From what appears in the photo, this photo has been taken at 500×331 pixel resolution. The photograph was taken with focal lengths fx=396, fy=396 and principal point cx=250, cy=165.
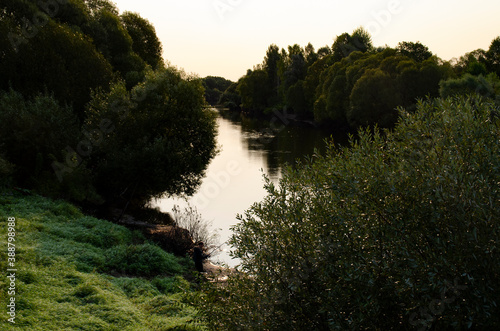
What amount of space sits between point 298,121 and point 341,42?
21835mm

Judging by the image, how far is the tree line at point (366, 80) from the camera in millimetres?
56594

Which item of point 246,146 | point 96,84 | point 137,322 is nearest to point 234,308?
point 137,322

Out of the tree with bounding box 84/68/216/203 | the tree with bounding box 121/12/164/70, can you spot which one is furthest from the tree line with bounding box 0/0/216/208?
the tree with bounding box 121/12/164/70

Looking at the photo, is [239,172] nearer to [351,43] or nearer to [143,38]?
[143,38]

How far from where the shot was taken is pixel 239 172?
1619 inches

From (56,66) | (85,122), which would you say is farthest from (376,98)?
(56,66)

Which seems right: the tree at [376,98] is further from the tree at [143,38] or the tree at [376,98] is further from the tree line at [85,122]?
the tree line at [85,122]

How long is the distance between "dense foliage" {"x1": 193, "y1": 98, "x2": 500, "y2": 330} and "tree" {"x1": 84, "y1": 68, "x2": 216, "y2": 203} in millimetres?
17543

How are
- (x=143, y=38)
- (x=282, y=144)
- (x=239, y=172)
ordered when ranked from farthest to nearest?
(x=282, y=144), (x=143, y=38), (x=239, y=172)

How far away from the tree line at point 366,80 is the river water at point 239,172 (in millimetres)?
7319

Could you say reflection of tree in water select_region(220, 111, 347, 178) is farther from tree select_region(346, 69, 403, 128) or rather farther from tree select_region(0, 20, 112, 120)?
tree select_region(0, 20, 112, 120)

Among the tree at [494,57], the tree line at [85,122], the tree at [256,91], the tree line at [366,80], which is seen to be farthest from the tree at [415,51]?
the tree line at [85,122]

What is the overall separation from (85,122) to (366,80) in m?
43.2

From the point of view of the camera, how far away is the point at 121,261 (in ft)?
54.0
